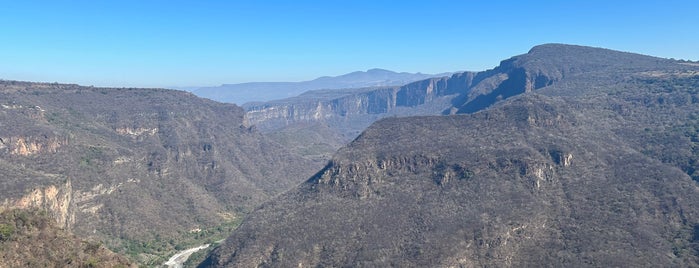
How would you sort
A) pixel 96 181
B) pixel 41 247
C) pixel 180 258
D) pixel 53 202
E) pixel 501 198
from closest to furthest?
pixel 41 247 < pixel 501 198 < pixel 53 202 < pixel 180 258 < pixel 96 181

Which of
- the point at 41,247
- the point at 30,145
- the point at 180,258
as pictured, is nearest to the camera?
the point at 41,247

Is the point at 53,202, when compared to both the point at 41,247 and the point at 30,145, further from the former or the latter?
the point at 41,247

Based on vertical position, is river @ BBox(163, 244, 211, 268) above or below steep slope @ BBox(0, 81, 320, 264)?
below

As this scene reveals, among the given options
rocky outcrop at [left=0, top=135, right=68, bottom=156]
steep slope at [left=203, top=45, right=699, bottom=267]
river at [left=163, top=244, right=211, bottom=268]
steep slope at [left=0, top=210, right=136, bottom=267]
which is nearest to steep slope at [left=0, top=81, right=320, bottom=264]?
rocky outcrop at [left=0, top=135, right=68, bottom=156]

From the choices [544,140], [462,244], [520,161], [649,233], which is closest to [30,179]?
[462,244]

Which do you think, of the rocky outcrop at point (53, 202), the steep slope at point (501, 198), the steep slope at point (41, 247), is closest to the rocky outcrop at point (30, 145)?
the rocky outcrop at point (53, 202)

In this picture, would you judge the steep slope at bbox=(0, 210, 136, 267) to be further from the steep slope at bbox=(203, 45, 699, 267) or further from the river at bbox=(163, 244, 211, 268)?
the river at bbox=(163, 244, 211, 268)

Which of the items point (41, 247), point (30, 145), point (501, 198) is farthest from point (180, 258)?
point (501, 198)

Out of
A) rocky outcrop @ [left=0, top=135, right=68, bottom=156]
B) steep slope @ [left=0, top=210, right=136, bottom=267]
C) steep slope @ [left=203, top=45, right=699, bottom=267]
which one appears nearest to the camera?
steep slope @ [left=0, top=210, right=136, bottom=267]

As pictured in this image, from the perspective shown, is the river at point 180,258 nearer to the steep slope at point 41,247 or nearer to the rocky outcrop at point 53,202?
the rocky outcrop at point 53,202
